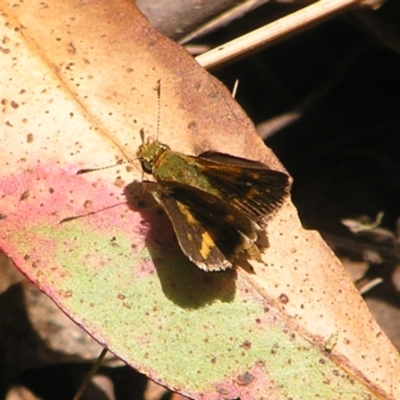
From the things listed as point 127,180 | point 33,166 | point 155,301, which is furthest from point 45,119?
point 155,301

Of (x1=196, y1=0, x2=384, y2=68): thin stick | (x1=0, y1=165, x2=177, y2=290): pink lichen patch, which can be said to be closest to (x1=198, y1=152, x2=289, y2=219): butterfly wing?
(x1=0, y1=165, x2=177, y2=290): pink lichen patch

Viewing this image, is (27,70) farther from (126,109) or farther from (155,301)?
(155,301)

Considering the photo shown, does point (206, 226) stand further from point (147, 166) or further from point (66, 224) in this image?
Result: point (66, 224)

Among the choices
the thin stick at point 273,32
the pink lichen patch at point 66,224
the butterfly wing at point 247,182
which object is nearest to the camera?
the pink lichen patch at point 66,224

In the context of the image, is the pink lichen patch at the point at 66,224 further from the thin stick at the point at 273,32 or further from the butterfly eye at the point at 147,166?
the thin stick at the point at 273,32

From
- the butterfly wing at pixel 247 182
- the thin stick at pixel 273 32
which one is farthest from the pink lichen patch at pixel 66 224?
the thin stick at pixel 273 32
